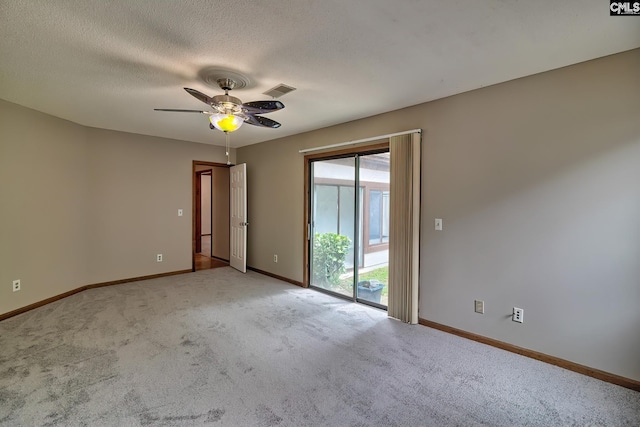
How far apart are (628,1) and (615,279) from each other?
1.87 metres

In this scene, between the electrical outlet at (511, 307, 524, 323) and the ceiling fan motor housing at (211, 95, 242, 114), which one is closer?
the ceiling fan motor housing at (211, 95, 242, 114)

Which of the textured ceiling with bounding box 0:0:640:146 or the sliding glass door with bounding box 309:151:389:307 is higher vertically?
the textured ceiling with bounding box 0:0:640:146

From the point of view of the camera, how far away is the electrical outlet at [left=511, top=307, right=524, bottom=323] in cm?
262

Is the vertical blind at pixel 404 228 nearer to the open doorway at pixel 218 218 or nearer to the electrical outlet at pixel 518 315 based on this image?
the electrical outlet at pixel 518 315

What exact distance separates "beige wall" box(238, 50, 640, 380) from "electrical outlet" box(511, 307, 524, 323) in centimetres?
4

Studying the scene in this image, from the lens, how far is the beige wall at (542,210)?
2.17 m

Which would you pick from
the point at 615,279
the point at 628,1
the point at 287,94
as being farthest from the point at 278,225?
the point at 628,1

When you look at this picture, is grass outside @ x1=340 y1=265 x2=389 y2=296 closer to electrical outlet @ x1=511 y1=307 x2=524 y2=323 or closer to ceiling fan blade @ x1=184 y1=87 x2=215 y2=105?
electrical outlet @ x1=511 y1=307 x2=524 y2=323

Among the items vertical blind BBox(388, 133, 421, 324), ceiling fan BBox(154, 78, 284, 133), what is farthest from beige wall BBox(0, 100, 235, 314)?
vertical blind BBox(388, 133, 421, 324)

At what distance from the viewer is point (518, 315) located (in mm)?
2633

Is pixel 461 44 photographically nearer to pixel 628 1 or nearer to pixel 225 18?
pixel 628 1

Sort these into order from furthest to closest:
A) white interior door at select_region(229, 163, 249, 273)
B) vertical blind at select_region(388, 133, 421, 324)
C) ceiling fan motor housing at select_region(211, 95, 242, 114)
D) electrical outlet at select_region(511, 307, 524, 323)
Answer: white interior door at select_region(229, 163, 249, 273)
vertical blind at select_region(388, 133, 421, 324)
electrical outlet at select_region(511, 307, 524, 323)
ceiling fan motor housing at select_region(211, 95, 242, 114)

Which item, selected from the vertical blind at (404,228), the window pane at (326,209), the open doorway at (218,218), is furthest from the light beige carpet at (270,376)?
the open doorway at (218,218)

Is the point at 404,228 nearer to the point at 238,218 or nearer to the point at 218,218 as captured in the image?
the point at 238,218
